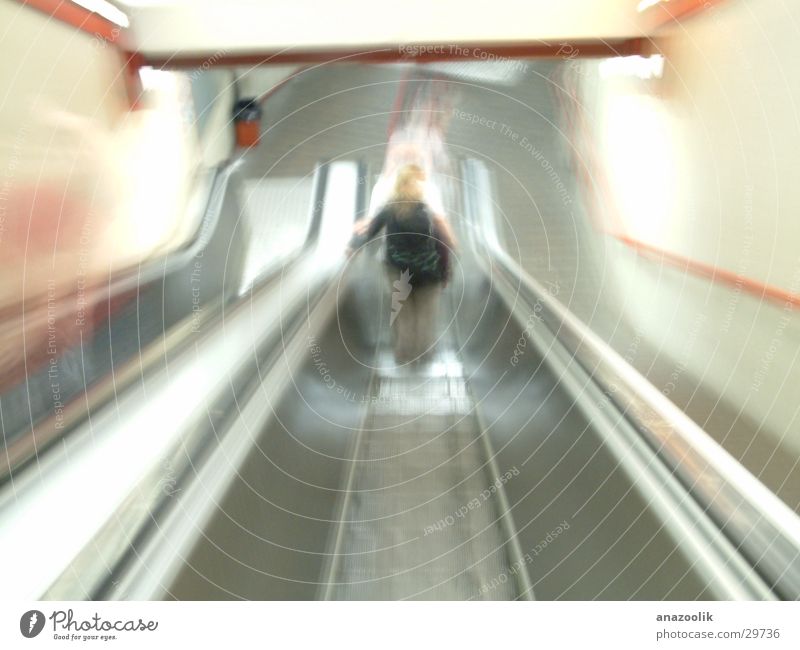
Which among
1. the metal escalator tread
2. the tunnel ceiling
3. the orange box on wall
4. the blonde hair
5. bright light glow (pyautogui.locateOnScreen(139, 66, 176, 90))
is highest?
the tunnel ceiling

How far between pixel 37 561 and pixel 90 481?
0.09m

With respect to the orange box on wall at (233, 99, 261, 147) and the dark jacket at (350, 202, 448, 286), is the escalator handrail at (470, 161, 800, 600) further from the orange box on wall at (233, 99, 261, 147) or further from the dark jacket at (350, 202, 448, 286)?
the orange box on wall at (233, 99, 261, 147)

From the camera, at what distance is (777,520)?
2.10ft

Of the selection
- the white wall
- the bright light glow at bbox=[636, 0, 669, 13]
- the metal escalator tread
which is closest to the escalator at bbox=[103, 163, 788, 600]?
the metal escalator tread

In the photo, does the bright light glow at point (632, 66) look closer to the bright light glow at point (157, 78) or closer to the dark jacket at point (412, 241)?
the dark jacket at point (412, 241)

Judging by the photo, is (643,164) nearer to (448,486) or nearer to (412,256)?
(412,256)

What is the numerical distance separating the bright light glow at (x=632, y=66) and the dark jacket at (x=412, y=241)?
21 cm

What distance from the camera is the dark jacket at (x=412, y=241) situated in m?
0.64

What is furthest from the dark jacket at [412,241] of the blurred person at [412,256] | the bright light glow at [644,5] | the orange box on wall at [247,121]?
the bright light glow at [644,5]

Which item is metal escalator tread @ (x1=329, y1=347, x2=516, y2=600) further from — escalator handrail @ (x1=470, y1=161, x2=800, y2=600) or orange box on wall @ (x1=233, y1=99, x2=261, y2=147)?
orange box on wall @ (x1=233, y1=99, x2=261, y2=147)

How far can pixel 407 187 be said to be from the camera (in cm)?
64

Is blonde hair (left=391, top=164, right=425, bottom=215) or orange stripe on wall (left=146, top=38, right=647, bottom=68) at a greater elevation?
orange stripe on wall (left=146, top=38, right=647, bottom=68)

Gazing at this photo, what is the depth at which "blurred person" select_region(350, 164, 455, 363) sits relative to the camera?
0.64 m

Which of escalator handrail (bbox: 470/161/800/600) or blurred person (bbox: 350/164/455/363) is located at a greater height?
blurred person (bbox: 350/164/455/363)
